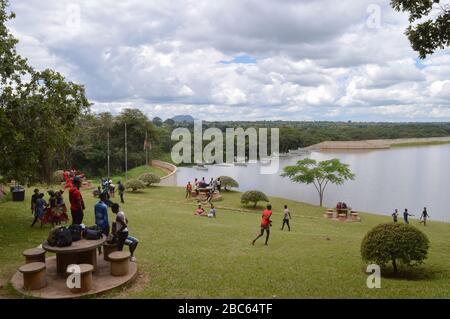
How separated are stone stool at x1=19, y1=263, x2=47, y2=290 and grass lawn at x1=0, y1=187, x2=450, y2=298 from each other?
358 millimetres

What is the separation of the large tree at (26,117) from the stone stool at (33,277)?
5.26 m

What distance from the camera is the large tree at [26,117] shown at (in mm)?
11586

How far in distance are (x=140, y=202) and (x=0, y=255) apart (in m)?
13.1

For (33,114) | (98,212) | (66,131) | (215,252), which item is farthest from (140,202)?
(98,212)

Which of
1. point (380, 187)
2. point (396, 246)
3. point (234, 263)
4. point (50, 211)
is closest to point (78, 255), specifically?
point (234, 263)

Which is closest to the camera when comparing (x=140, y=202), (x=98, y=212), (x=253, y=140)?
(x=98, y=212)

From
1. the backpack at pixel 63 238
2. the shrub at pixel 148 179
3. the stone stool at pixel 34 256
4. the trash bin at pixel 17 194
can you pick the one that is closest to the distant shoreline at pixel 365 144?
the shrub at pixel 148 179

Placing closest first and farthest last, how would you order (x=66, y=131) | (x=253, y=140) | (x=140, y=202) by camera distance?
(x=66, y=131) < (x=140, y=202) < (x=253, y=140)

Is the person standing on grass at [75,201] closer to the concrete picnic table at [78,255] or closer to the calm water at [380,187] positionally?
the concrete picnic table at [78,255]

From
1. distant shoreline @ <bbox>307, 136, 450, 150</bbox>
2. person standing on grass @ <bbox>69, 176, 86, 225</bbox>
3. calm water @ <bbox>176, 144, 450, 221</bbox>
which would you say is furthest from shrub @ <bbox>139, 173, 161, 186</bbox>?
distant shoreline @ <bbox>307, 136, 450, 150</bbox>

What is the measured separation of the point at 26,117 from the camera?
1217cm

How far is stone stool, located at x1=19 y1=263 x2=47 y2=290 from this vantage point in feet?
22.8
